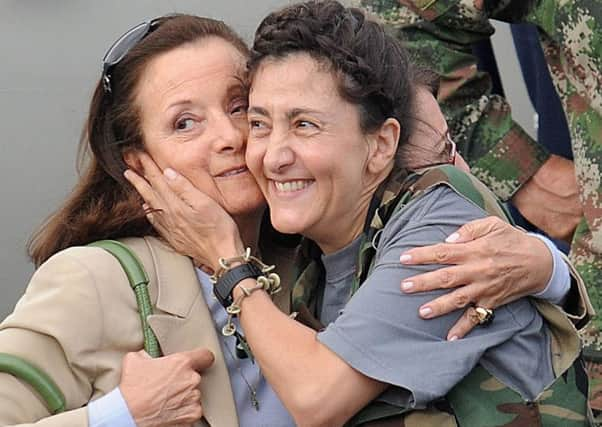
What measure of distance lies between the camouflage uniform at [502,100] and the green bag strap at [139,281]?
105cm

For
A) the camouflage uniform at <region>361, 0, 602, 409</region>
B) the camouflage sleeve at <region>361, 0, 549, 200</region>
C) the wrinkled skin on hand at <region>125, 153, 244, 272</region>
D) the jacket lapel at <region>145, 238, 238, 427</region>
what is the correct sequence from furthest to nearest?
the camouflage sleeve at <region>361, 0, 549, 200</region> → the camouflage uniform at <region>361, 0, 602, 409</region> → the wrinkled skin on hand at <region>125, 153, 244, 272</region> → the jacket lapel at <region>145, 238, 238, 427</region>

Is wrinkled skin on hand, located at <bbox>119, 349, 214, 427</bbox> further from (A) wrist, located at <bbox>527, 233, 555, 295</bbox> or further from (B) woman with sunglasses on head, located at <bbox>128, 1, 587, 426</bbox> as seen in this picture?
(A) wrist, located at <bbox>527, 233, 555, 295</bbox>

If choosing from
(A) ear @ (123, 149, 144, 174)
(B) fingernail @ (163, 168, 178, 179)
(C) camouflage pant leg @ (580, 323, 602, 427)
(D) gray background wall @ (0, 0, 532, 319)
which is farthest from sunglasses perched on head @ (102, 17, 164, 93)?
(D) gray background wall @ (0, 0, 532, 319)

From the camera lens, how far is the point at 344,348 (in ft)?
7.57

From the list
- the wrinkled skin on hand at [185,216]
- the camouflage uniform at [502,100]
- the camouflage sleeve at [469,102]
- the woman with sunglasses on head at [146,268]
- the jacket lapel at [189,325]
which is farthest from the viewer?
the camouflage sleeve at [469,102]

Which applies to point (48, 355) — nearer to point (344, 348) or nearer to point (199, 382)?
point (199, 382)

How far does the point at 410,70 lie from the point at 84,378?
3.21 feet

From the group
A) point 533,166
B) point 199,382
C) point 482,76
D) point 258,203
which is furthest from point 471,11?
point 199,382

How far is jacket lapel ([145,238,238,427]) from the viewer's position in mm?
2549

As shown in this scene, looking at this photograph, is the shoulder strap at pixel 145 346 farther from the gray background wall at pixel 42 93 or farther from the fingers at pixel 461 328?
the gray background wall at pixel 42 93

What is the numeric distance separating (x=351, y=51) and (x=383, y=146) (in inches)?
8.5

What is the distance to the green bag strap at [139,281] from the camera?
2.56 m

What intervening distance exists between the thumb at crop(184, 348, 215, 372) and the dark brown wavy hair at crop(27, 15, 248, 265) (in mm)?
405

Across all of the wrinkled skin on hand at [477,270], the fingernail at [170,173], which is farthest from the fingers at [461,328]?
the fingernail at [170,173]
